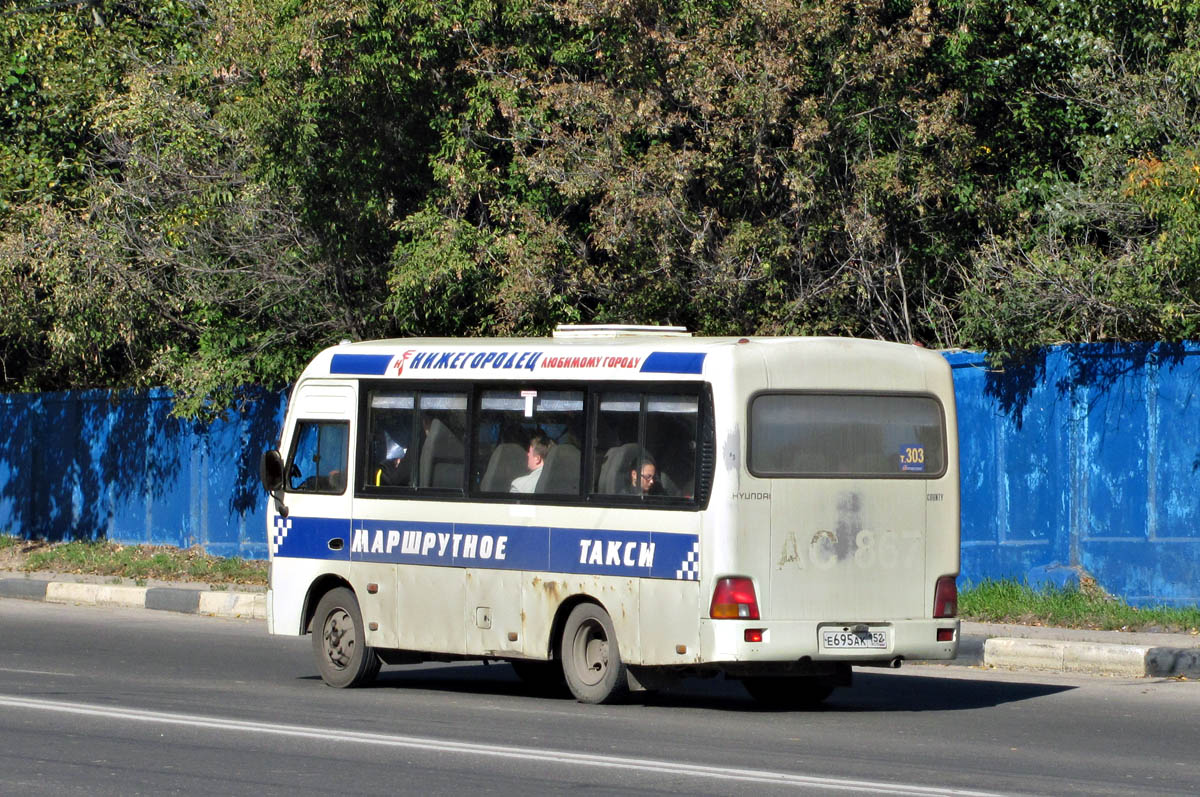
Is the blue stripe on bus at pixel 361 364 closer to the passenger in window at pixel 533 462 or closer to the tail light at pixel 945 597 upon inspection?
the passenger in window at pixel 533 462

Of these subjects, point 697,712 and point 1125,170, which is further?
point 1125,170

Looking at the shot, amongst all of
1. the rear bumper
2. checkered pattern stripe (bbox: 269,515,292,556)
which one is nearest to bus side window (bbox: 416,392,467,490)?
checkered pattern stripe (bbox: 269,515,292,556)

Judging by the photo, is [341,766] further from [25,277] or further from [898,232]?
[25,277]

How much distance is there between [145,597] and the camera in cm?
1973

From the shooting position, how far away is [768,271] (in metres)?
16.7

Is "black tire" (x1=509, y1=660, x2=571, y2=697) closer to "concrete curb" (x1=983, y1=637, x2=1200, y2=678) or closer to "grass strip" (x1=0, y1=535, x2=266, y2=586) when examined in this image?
"concrete curb" (x1=983, y1=637, x2=1200, y2=678)

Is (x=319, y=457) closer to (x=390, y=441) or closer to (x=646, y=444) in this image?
(x=390, y=441)

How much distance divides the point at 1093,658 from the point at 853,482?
340cm

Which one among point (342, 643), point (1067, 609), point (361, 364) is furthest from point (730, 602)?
point (1067, 609)

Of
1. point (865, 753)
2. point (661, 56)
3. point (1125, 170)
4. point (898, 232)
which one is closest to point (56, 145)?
point (661, 56)

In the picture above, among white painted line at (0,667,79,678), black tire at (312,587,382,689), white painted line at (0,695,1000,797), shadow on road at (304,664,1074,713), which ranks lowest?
white painted line at (0,695,1000,797)

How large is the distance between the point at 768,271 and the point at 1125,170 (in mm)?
3241

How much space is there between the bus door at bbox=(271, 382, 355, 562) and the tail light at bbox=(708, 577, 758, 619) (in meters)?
3.22

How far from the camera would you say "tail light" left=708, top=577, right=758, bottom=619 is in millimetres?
10750
